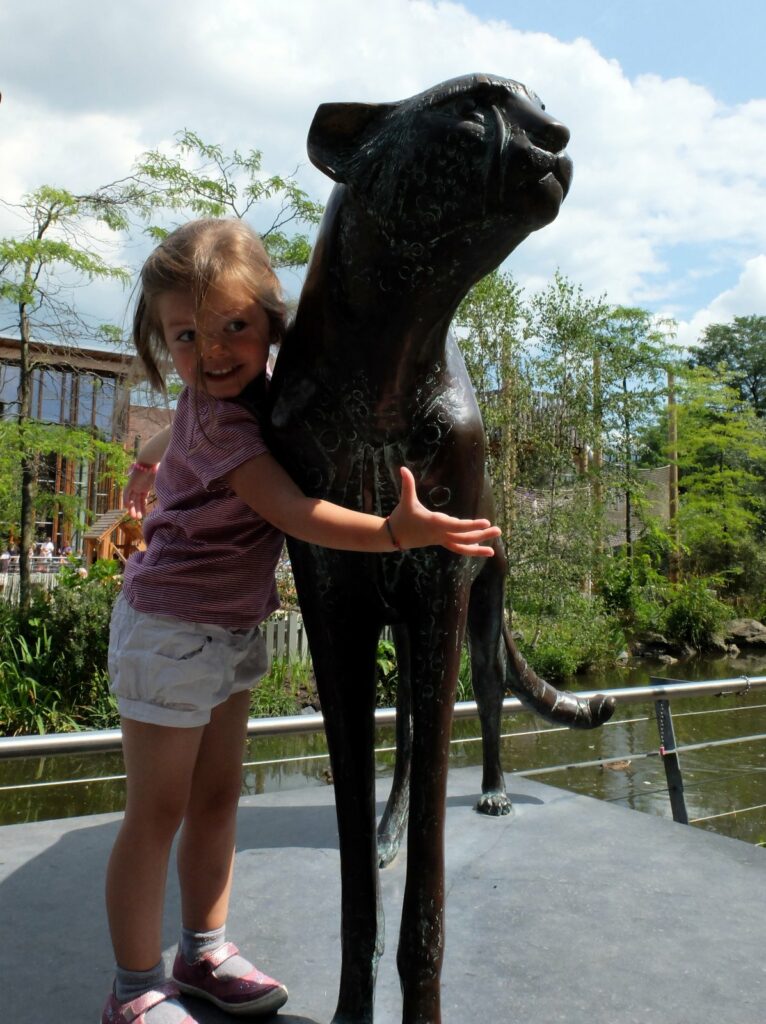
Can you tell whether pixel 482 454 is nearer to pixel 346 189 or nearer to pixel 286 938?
pixel 346 189

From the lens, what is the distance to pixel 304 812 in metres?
2.69

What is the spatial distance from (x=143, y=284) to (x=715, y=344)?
3616 centimetres

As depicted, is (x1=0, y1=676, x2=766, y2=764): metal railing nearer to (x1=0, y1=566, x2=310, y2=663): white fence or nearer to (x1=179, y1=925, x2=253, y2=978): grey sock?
(x1=179, y1=925, x2=253, y2=978): grey sock

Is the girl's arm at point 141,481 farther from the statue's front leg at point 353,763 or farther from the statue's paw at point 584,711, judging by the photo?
the statue's paw at point 584,711

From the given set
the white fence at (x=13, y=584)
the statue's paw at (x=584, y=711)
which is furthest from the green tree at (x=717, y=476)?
the statue's paw at (x=584, y=711)

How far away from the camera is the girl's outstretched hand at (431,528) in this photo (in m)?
1.12

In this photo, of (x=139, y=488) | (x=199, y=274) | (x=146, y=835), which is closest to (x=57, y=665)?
(x=139, y=488)

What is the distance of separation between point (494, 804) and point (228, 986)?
50.7 inches

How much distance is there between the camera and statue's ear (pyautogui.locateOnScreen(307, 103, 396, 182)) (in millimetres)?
1323

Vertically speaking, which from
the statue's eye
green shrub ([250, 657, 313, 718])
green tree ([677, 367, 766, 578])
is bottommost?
green shrub ([250, 657, 313, 718])

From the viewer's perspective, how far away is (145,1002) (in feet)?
4.40

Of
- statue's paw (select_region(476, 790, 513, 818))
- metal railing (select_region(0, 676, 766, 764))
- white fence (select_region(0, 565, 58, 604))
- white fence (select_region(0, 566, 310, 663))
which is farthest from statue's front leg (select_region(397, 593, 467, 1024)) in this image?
white fence (select_region(0, 565, 58, 604))

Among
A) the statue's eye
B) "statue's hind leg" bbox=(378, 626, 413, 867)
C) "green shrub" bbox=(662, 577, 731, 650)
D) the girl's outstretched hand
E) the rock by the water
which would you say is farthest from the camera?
the rock by the water

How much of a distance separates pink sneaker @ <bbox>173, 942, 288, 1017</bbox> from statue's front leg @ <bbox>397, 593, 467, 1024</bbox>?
266mm
